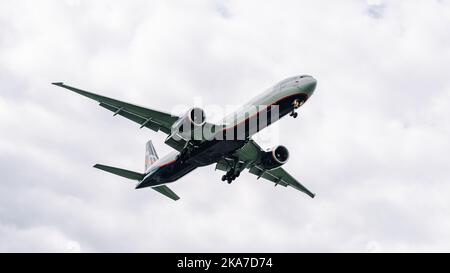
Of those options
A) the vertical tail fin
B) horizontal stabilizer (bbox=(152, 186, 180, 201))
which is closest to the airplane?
horizontal stabilizer (bbox=(152, 186, 180, 201))

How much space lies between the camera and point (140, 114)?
2063 inches

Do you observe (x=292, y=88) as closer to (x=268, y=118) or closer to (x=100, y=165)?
(x=268, y=118)

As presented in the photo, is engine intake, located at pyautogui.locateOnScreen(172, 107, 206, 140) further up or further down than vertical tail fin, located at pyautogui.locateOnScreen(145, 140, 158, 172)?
further down

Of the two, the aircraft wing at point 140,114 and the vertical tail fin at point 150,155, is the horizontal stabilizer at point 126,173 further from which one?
the aircraft wing at point 140,114

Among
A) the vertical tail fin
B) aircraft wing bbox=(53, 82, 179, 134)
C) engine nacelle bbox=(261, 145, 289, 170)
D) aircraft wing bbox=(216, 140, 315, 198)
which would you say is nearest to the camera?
aircraft wing bbox=(53, 82, 179, 134)

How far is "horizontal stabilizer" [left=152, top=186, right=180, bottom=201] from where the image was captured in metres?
62.3

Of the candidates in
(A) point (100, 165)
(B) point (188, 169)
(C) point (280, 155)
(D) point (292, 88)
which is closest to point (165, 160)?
(B) point (188, 169)

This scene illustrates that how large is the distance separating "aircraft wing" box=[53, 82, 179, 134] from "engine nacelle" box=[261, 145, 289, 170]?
9.39m

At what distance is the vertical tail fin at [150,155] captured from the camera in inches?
2581

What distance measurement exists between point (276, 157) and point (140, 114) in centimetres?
1274

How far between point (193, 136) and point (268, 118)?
20.9ft

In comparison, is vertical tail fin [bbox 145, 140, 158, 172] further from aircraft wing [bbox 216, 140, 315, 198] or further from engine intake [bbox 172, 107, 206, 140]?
engine intake [bbox 172, 107, 206, 140]

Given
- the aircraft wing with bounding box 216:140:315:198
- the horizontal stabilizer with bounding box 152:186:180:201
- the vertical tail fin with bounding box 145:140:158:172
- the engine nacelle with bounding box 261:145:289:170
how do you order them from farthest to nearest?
the vertical tail fin with bounding box 145:140:158:172, the horizontal stabilizer with bounding box 152:186:180:201, the aircraft wing with bounding box 216:140:315:198, the engine nacelle with bounding box 261:145:289:170

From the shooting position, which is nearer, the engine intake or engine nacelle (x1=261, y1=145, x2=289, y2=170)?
the engine intake
